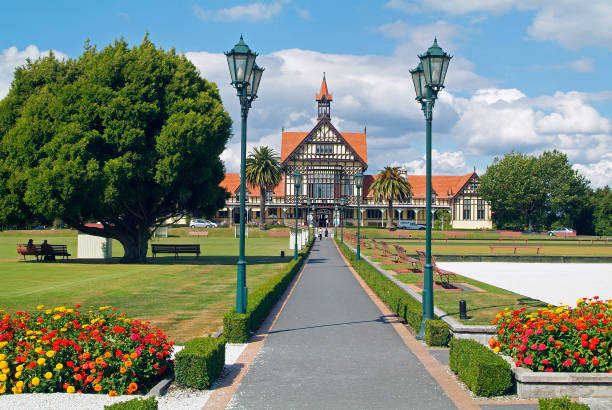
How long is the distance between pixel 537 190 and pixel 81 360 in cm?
8831

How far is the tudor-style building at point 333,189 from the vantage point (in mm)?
82438

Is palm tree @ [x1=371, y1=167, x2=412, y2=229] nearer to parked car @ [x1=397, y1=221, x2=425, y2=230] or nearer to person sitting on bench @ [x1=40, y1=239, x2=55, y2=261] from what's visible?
parked car @ [x1=397, y1=221, x2=425, y2=230]

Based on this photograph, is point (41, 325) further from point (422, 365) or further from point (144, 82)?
point (144, 82)

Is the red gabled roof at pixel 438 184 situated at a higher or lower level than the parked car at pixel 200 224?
higher

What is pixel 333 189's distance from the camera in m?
82.7

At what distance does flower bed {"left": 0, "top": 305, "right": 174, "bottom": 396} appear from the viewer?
23.9ft

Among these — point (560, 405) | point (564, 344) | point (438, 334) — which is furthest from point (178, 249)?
point (560, 405)

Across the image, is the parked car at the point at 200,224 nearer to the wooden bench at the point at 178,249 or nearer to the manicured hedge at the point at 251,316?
the wooden bench at the point at 178,249

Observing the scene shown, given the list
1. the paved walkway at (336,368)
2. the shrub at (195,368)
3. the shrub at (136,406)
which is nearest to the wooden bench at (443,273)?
the paved walkway at (336,368)

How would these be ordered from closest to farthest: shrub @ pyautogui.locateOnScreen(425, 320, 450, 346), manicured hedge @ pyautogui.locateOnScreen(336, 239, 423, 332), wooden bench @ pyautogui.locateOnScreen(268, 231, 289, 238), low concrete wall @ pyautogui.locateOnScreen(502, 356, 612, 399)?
low concrete wall @ pyautogui.locateOnScreen(502, 356, 612, 399) < shrub @ pyautogui.locateOnScreen(425, 320, 450, 346) < manicured hedge @ pyautogui.locateOnScreen(336, 239, 423, 332) < wooden bench @ pyautogui.locateOnScreen(268, 231, 289, 238)

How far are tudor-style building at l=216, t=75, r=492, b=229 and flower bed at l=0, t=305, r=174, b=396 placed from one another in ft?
231

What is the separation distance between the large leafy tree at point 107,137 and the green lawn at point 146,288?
331 cm

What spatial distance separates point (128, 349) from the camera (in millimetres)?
7543

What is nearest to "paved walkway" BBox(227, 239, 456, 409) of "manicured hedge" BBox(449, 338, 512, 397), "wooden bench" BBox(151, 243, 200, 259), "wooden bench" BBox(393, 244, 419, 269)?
"manicured hedge" BBox(449, 338, 512, 397)
